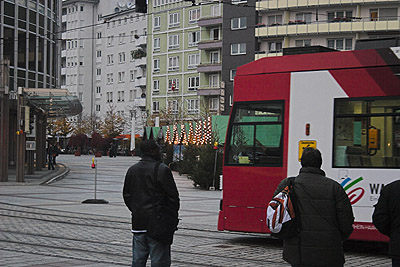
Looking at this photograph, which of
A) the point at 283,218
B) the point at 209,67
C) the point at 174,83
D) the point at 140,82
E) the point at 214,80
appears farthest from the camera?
the point at 140,82

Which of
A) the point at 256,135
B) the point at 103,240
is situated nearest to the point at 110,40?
the point at 103,240

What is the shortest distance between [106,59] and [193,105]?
113 ft

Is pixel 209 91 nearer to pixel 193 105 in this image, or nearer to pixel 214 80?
pixel 214 80

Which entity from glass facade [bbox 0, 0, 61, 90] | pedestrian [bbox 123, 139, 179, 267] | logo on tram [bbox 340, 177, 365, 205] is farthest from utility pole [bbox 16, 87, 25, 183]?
pedestrian [bbox 123, 139, 179, 267]

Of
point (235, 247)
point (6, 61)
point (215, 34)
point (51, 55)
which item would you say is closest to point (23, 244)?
point (235, 247)

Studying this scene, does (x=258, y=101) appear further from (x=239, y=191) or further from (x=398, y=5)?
(x=398, y=5)

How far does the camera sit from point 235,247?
14234 mm

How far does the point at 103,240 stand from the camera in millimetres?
14812

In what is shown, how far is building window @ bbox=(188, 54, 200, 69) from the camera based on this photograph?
92556 mm

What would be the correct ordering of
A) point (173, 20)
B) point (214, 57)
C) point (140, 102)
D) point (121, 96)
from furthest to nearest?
point (121, 96) → point (140, 102) → point (173, 20) → point (214, 57)

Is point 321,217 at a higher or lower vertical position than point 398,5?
lower

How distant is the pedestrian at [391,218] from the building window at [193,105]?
85170mm

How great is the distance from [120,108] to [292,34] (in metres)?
53.9

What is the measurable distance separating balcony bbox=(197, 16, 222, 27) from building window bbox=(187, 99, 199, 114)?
35.1ft
